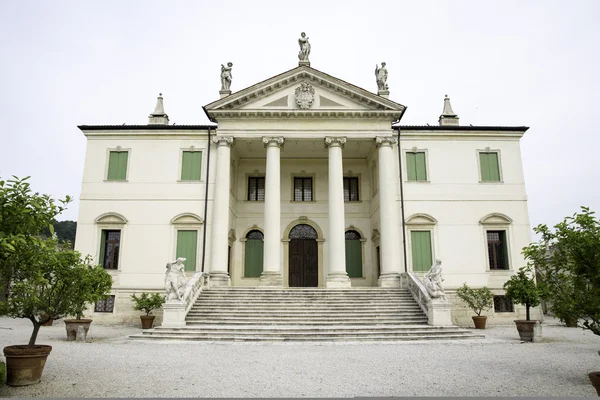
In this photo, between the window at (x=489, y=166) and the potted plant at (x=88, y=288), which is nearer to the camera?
the potted plant at (x=88, y=288)

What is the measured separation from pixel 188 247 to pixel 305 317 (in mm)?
8780

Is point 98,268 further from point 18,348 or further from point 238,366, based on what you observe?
point 238,366

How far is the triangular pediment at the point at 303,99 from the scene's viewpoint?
942 inches

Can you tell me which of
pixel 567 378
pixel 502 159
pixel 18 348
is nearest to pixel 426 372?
pixel 567 378

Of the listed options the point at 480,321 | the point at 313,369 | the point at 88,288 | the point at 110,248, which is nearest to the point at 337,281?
the point at 480,321

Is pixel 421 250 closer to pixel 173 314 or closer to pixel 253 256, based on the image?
pixel 253 256

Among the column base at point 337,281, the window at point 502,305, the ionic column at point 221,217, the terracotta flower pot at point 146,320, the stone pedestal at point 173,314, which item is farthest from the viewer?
the window at point 502,305

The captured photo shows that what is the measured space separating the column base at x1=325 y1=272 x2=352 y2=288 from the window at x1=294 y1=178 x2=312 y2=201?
22.3 feet

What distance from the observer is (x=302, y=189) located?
91.5ft

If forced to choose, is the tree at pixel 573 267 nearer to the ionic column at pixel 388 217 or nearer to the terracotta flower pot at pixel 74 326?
the ionic column at pixel 388 217

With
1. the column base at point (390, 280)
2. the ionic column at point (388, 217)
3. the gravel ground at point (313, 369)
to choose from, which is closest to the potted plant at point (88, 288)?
the gravel ground at point (313, 369)

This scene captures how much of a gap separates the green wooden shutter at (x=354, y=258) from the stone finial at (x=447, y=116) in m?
10.1

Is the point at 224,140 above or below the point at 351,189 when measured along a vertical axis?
above

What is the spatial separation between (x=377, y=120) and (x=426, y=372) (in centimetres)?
1671
